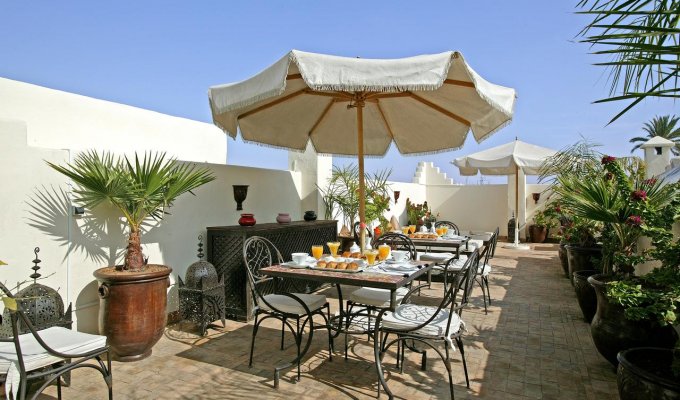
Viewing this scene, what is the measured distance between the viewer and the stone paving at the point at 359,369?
Result: 276cm

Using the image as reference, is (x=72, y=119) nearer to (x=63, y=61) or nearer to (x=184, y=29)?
(x=63, y=61)

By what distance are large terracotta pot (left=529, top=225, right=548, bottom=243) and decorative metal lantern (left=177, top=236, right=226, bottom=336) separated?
35.0ft

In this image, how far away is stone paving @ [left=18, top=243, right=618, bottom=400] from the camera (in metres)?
2.76

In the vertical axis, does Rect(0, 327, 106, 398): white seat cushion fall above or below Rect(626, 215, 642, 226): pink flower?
below

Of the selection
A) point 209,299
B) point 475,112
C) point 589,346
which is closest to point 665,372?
point 589,346

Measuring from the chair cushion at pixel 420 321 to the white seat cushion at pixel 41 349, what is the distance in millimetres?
1859

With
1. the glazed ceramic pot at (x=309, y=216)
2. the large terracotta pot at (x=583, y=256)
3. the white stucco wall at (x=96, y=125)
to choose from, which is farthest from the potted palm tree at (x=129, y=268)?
the large terracotta pot at (x=583, y=256)

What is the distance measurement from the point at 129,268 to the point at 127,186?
2.31ft

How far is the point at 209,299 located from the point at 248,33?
4.24 metres

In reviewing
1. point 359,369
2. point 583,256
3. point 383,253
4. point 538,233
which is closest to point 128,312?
point 359,369

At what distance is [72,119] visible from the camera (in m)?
5.59

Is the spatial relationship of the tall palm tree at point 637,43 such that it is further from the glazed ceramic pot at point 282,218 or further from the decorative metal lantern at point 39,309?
the glazed ceramic pot at point 282,218

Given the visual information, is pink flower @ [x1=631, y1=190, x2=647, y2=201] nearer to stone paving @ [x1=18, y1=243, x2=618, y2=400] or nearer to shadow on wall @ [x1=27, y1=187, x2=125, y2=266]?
stone paving @ [x1=18, y1=243, x2=618, y2=400]

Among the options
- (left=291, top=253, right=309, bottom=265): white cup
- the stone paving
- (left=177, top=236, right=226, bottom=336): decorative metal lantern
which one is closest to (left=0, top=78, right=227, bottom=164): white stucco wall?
(left=177, top=236, right=226, bottom=336): decorative metal lantern
